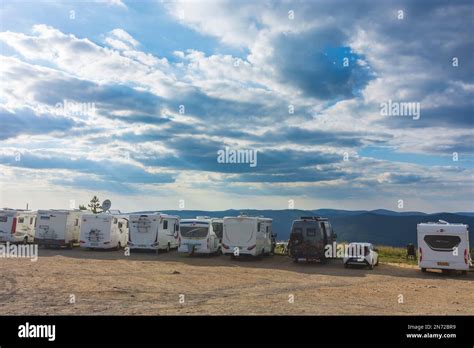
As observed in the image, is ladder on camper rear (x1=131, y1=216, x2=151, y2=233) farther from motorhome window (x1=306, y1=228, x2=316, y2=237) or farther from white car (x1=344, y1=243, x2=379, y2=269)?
white car (x1=344, y1=243, x2=379, y2=269)

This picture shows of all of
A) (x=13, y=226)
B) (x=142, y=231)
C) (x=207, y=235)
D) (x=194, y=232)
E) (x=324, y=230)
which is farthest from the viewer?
(x=13, y=226)

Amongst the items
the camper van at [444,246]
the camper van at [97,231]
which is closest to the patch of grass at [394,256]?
the camper van at [444,246]

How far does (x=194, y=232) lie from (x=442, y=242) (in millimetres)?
13574

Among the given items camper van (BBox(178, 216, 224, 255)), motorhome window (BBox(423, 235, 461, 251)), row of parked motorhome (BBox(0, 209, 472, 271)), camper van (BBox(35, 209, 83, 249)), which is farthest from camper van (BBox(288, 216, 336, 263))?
camper van (BBox(35, 209, 83, 249))

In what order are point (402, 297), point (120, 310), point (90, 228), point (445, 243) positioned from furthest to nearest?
1. point (90, 228)
2. point (445, 243)
3. point (402, 297)
4. point (120, 310)

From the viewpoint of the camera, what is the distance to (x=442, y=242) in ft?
72.8

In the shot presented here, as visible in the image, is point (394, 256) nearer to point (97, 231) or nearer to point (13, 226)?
point (97, 231)

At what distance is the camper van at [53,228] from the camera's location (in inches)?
1231

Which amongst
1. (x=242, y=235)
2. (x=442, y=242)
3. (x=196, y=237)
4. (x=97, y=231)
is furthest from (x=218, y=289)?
(x=97, y=231)

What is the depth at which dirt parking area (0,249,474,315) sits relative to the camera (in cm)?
1137
